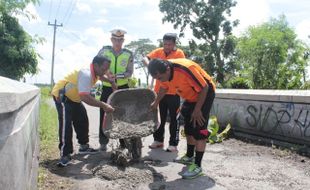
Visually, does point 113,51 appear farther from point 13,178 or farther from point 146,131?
point 13,178

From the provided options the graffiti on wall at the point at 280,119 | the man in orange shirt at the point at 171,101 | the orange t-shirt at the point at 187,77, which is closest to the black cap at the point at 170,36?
the man in orange shirt at the point at 171,101

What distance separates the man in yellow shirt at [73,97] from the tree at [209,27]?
94.2ft

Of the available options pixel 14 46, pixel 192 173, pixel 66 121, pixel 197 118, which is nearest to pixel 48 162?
pixel 66 121

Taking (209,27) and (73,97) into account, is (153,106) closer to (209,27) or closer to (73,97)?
(73,97)

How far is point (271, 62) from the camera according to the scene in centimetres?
2444

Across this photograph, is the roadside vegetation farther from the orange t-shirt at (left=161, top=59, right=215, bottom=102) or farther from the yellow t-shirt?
the orange t-shirt at (left=161, top=59, right=215, bottom=102)

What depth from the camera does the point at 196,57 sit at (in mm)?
35406

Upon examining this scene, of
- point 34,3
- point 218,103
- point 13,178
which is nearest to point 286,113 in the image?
point 218,103

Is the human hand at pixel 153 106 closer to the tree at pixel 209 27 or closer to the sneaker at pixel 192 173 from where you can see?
the sneaker at pixel 192 173

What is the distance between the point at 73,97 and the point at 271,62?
66.4ft

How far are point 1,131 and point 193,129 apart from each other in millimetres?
3921

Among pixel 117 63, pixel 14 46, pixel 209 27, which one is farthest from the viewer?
pixel 209 27

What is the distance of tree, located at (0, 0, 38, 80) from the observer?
12555 millimetres

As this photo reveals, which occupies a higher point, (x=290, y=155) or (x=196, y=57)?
(x=196, y=57)
